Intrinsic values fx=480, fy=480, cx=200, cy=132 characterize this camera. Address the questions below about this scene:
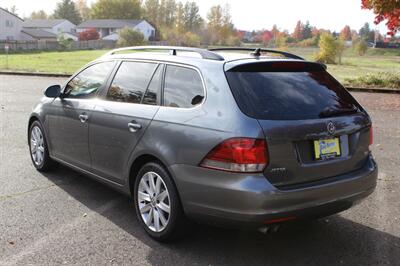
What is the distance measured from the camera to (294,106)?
3791mm

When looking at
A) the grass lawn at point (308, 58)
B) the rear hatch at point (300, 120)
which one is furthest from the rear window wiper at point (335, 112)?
the grass lawn at point (308, 58)

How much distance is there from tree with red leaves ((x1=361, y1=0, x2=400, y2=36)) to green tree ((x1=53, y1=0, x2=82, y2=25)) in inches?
5197

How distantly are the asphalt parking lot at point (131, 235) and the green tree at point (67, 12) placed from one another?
140720 millimetres

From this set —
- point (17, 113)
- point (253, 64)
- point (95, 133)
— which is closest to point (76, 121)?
point (95, 133)

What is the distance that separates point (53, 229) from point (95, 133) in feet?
3.40

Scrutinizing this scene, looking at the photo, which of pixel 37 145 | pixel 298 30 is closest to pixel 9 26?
pixel 298 30

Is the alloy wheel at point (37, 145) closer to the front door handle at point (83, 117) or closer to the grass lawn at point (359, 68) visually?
the front door handle at point (83, 117)

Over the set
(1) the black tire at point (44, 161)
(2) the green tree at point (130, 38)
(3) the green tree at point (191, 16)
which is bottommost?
(1) the black tire at point (44, 161)

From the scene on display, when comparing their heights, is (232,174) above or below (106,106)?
below

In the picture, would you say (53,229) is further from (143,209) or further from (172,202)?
(172,202)

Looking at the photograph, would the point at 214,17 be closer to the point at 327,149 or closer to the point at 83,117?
the point at 83,117

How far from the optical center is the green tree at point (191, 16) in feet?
452

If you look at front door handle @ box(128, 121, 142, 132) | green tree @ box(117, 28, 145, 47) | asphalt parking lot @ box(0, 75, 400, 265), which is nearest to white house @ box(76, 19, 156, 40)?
green tree @ box(117, 28, 145, 47)

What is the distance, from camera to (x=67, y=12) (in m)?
140
